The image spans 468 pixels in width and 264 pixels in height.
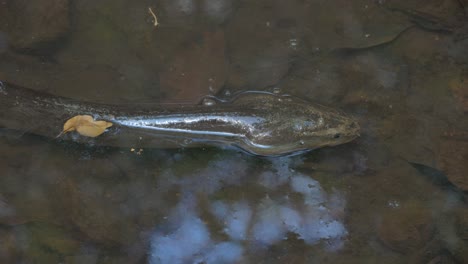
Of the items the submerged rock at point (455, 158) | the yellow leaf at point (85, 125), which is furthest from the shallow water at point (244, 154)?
the yellow leaf at point (85, 125)

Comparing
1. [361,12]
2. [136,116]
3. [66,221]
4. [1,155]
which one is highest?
[361,12]

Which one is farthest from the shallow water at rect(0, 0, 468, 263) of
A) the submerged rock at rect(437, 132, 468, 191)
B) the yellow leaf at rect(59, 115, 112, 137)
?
the yellow leaf at rect(59, 115, 112, 137)

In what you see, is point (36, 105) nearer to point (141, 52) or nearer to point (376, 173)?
point (141, 52)

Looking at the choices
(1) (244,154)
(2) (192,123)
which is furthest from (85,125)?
(1) (244,154)

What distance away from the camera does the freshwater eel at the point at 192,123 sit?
471 cm

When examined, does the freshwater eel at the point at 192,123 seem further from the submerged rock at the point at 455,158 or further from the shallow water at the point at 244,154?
the submerged rock at the point at 455,158

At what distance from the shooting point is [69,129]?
469 cm

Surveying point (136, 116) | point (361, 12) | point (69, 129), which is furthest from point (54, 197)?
point (361, 12)

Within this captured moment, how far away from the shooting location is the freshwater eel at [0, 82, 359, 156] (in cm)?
471

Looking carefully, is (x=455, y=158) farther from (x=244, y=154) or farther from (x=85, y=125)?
(x=85, y=125)

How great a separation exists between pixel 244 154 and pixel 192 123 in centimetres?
56

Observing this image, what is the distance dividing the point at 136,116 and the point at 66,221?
1103 mm

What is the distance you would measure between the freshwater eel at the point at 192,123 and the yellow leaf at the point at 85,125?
0.04 m

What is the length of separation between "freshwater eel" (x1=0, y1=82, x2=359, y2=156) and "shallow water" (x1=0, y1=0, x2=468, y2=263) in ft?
0.33
